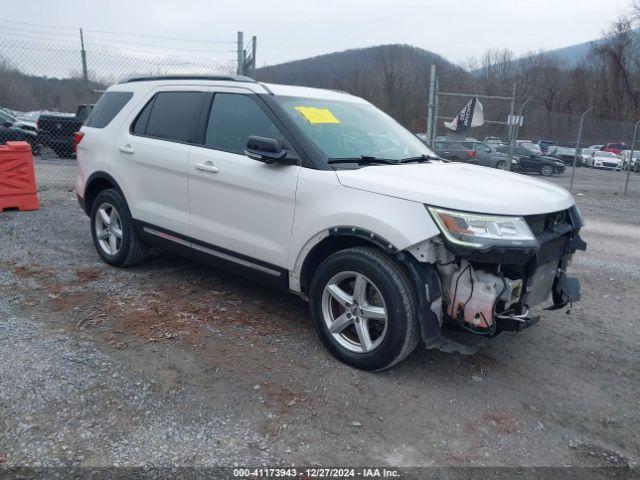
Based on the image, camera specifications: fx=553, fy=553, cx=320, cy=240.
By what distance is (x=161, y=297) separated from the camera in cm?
496

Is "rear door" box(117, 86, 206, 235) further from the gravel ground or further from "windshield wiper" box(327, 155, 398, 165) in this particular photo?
"windshield wiper" box(327, 155, 398, 165)

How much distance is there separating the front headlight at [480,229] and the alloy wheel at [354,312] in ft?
2.00

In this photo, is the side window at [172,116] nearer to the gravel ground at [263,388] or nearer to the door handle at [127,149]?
the door handle at [127,149]

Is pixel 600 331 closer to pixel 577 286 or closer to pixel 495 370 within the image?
pixel 577 286

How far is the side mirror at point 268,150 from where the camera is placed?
3.88m

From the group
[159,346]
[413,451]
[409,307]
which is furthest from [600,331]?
[159,346]

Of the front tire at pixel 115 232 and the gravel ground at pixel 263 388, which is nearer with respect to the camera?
the gravel ground at pixel 263 388

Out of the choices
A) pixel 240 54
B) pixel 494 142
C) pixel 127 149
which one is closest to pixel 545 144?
pixel 494 142

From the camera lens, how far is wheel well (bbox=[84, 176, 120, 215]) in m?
5.57

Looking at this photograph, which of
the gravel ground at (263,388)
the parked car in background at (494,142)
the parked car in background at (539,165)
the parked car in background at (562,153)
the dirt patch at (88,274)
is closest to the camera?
the gravel ground at (263,388)

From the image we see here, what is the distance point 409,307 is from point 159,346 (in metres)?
1.83

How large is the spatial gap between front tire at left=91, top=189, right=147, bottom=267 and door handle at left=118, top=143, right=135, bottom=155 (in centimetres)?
43

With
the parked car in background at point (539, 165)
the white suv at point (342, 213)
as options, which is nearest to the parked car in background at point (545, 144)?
the parked car in background at point (539, 165)

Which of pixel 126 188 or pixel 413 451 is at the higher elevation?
pixel 126 188
